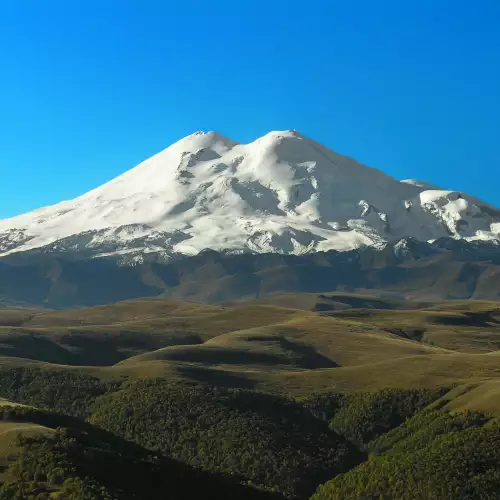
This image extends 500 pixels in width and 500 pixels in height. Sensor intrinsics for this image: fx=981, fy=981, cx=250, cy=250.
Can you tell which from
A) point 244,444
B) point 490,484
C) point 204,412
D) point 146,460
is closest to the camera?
point 146,460

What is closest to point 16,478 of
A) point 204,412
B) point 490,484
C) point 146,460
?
point 146,460

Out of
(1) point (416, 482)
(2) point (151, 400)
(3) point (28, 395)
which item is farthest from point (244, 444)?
(3) point (28, 395)

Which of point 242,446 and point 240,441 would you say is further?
point 240,441

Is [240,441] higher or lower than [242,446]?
higher

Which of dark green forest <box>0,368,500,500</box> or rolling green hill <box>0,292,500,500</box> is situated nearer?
dark green forest <box>0,368,500,500</box>

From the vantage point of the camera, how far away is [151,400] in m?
185

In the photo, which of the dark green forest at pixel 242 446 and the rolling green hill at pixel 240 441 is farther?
the rolling green hill at pixel 240 441

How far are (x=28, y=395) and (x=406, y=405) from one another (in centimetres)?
7578

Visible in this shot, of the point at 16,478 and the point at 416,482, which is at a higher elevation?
the point at 16,478

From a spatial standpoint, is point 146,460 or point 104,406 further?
point 104,406

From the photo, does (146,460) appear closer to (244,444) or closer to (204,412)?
(244,444)

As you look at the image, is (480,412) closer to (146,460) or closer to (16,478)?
(146,460)

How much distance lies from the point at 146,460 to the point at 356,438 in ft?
248

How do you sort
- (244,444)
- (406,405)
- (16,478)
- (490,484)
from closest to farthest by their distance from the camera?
(16,478) → (490,484) → (244,444) → (406,405)
